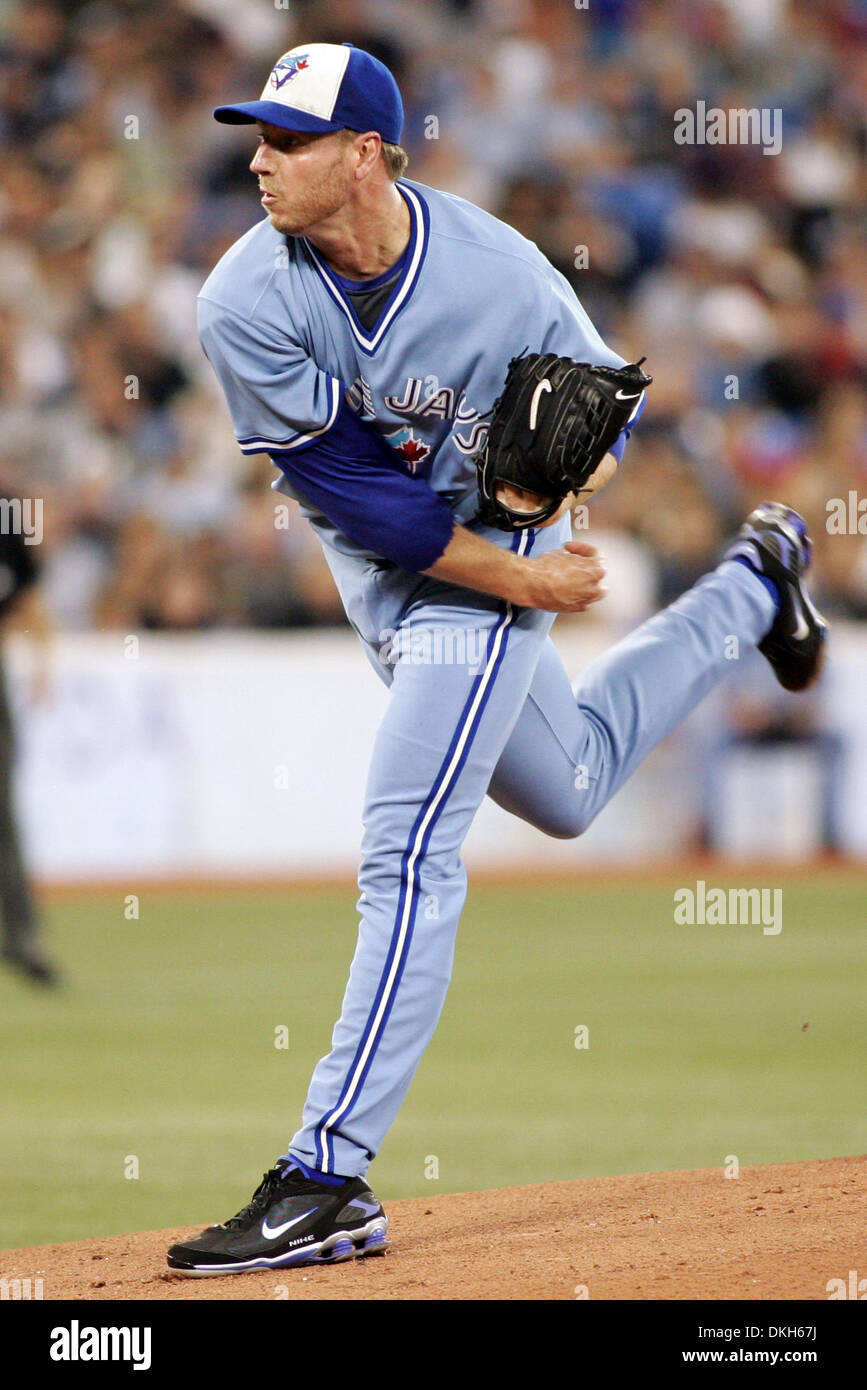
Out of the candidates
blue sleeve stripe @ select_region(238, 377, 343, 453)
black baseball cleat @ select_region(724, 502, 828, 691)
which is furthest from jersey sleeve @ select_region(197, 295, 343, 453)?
black baseball cleat @ select_region(724, 502, 828, 691)

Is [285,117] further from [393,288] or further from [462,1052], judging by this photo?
[462,1052]

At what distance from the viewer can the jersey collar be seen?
3443 millimetres

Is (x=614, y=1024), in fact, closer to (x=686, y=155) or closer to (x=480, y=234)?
(x=480, y=234)

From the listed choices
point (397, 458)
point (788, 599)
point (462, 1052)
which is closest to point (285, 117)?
point (397, 458)

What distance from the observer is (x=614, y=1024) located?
6.76 m

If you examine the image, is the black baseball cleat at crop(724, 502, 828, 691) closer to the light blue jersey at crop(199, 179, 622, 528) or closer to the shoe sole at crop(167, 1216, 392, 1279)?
the light blue jersey at crop(199, 179, 622, 528)

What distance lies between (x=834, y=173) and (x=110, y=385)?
554 cm

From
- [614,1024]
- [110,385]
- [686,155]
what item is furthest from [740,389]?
[614,1024]

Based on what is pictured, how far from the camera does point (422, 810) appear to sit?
3496 mm

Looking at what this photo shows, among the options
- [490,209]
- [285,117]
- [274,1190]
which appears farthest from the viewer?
[490,209]

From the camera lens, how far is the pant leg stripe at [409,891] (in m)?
3.42

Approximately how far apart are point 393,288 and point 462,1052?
3574mm

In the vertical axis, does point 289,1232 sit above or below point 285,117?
below

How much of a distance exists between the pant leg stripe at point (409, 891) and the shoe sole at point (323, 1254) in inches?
5.3
